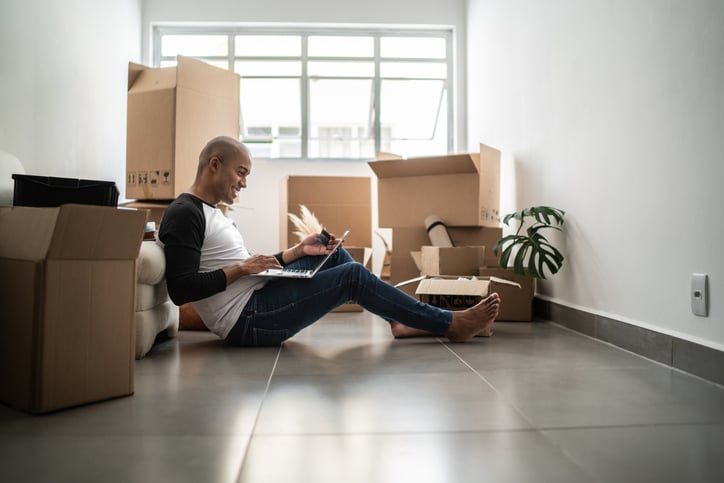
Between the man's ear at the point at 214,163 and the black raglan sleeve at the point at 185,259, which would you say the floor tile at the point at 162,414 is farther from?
the man's ear at the point at 214,163

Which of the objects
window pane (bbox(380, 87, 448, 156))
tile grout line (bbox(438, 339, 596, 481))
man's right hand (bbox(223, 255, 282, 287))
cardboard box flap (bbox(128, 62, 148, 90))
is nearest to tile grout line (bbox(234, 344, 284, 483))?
man's right hand (bbox(223, 255, 282, 287))

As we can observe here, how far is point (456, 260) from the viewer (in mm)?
2947

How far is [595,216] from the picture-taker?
93.2 inches

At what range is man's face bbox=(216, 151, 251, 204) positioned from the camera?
2.06 metres

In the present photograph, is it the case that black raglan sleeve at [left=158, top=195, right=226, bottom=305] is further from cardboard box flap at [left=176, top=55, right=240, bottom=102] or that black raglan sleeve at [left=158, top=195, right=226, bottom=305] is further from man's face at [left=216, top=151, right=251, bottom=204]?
cardboard box flap at [left=176, top=55, right=240, bottom=102]

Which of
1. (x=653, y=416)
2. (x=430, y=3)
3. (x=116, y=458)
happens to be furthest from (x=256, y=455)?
(x=430, y=3)

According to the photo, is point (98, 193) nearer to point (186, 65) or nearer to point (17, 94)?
point (17, 94)

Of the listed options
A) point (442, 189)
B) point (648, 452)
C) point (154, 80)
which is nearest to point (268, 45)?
point (154, 80)

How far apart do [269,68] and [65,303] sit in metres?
3.82

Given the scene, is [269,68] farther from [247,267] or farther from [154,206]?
[247,267]

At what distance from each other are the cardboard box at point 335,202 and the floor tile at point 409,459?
2714 millimetres

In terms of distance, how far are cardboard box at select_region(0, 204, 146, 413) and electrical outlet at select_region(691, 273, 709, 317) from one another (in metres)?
1.62

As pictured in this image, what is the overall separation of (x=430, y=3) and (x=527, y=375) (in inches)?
150

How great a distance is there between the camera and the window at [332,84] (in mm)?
4707
